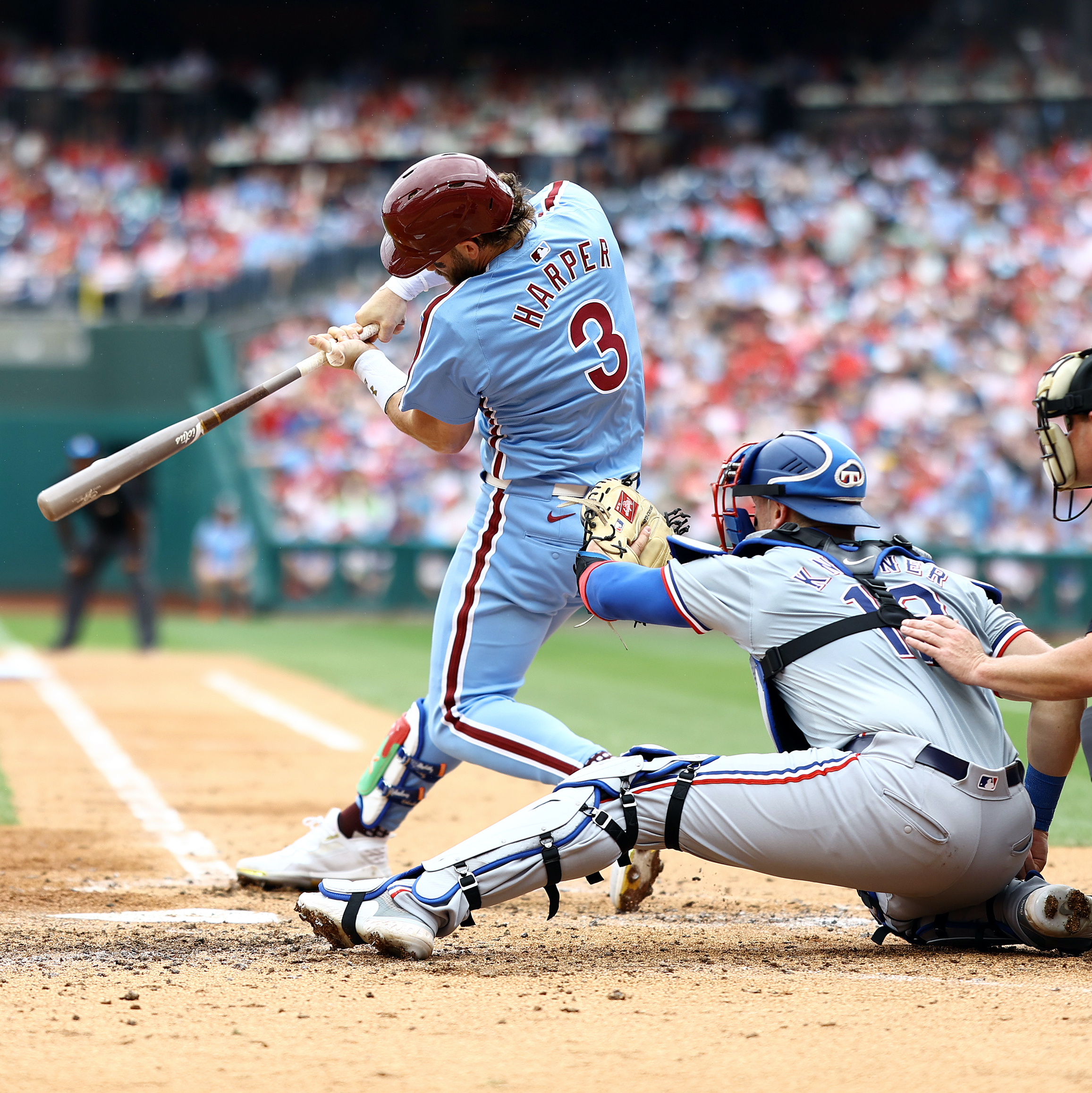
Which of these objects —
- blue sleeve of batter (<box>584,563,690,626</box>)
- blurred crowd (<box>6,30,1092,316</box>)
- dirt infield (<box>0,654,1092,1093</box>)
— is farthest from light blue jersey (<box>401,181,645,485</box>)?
blurred crowd (<box>6,30,1092,316</box>)

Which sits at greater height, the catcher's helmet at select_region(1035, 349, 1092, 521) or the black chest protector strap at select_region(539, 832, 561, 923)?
the catcher's helmet at select_region(1035, 349, 1092, 521)

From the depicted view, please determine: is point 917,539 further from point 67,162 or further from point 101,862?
point 67,162

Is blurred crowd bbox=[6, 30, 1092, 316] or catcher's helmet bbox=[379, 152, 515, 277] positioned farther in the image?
blurred crowd bbox=[6, 30, 1092, 316]

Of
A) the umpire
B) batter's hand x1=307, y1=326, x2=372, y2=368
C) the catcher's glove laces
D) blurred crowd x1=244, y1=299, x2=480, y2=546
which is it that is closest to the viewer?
the catcher's glove laces

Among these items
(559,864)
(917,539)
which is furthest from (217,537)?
(559,864)

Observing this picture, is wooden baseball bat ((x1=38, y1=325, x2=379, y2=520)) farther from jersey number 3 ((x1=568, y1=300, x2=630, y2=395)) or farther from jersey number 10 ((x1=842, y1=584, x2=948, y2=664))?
jersey number 10 ((x1=842, y1=584, x2=948, y2=664))

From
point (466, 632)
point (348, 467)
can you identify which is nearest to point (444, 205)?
point (466, 632)
